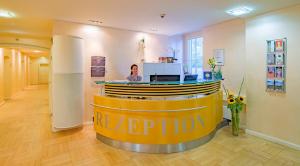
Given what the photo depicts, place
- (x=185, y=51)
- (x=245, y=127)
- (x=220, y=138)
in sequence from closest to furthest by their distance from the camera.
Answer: (x=220, y=138), (x=245, y=127), (x=185, y=51)

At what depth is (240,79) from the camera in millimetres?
4613

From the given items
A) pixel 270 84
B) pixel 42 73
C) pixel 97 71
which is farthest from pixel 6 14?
pixel 42 73

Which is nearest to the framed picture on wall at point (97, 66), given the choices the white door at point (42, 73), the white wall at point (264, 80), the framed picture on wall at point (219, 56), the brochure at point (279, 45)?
the framed picture on wall at point (219, 56)

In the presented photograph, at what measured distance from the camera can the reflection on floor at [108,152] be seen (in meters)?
2.97

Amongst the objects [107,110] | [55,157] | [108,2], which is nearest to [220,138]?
[107,110]

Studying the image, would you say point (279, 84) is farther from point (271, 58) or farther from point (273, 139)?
point (273, 139)

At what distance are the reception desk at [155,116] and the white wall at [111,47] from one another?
1.78m

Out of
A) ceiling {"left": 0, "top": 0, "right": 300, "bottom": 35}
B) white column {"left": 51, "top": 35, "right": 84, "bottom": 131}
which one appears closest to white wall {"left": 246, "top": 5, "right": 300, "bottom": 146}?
ceiling {"left": 0, "top": 0, "right": 300, "bottom": 35}

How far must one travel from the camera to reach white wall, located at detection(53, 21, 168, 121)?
4852mm

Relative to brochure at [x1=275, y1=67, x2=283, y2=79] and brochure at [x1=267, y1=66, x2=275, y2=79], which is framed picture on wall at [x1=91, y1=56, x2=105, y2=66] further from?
brochure at [x1=275, y1=67, x2=283, y2=79]

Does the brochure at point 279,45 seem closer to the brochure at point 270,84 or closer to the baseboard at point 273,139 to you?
the brochure at point 270,84

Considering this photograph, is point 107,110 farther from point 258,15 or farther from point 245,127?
point 258,15

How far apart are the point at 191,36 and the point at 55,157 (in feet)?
18.6

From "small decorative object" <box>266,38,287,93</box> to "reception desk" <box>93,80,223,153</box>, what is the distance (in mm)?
1675
